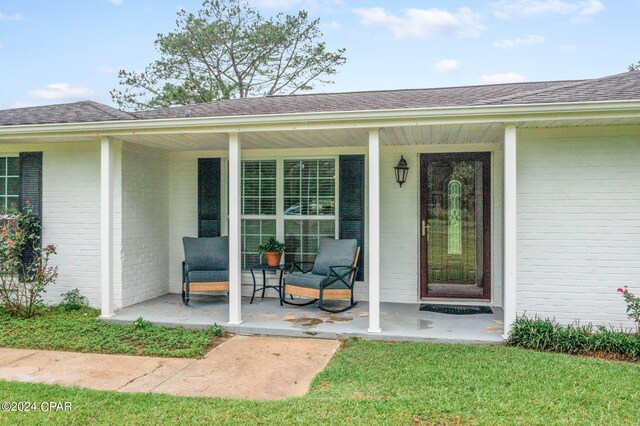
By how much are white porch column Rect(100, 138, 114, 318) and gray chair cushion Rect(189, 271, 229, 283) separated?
3.34ft

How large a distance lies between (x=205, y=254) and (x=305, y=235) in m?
1.52

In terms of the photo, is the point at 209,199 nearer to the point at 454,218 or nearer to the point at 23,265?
the point at 23,265

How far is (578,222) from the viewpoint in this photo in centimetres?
497

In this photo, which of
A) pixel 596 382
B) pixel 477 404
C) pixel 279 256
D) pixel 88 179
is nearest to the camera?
pixel 477 404

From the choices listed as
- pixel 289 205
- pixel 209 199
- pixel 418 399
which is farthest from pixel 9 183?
pixel 418 399

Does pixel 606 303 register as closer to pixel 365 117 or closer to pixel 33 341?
pixel 365 117

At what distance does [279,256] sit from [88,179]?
289 cm

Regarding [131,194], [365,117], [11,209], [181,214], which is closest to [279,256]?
[181,214]

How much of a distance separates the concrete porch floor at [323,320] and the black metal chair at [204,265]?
309 millimetres

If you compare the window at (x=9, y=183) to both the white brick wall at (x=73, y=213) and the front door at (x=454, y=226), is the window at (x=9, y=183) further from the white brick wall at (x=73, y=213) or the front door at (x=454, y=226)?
the front door at (x=454, y=226)

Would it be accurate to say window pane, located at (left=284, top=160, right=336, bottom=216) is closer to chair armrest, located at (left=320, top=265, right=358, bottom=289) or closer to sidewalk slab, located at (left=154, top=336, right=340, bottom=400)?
chair armrest, located at (left=320, top=265, right=358, bottom=289)

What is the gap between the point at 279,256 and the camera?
22.5 feet

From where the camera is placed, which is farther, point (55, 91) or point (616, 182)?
point (55, 91)

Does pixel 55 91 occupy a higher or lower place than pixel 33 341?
higher
